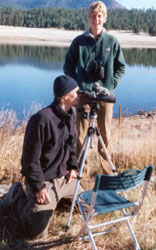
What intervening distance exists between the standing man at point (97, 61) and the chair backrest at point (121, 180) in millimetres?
1469

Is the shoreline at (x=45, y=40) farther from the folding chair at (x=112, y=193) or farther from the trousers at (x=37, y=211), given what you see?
the folding chair at (x=112, y=193)

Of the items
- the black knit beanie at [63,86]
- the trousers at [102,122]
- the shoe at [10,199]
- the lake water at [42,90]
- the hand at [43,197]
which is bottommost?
the lake water at [42,90]

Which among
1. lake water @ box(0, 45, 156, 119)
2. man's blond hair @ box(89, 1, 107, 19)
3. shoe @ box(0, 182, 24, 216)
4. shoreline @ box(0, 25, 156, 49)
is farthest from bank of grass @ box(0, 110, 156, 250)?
shoreline @ box(0, 25, 156, 49)

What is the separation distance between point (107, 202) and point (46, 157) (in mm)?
579

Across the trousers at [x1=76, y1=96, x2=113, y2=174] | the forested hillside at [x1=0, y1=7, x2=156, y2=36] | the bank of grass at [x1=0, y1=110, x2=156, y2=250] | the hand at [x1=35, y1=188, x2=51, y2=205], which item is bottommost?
the bank of grass at [x1=0, y1=110, x2=156, y2=250]

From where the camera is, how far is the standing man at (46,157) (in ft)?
8.14

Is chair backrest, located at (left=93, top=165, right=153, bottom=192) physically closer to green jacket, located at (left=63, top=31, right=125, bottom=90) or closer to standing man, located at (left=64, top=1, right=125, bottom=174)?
standing man, located at (left=64, top=1, right=125, bottom=174)

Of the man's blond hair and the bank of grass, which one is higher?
the man's blond hair

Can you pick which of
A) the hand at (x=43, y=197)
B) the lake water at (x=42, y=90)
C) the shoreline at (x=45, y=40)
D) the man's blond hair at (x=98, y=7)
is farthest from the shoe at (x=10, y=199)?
the shoreline at (x=45, y=40)

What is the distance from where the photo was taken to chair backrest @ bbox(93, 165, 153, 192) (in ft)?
6.68

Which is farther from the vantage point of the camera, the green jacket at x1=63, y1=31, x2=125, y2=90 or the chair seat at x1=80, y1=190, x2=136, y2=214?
the green jacket at x1=63, y1=31, x2=125, y2=90

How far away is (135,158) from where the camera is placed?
4504 mm

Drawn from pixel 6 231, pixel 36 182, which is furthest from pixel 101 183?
pixel 6 231

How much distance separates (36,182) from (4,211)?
681 millimetres
